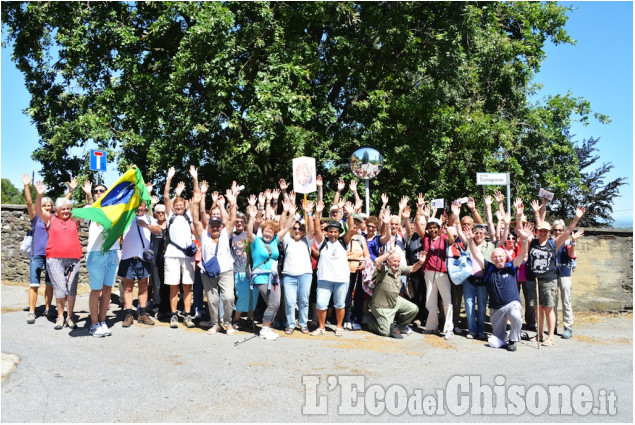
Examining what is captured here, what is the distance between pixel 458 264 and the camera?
8359 millimetres

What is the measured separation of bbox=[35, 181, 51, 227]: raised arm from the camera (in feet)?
24.0

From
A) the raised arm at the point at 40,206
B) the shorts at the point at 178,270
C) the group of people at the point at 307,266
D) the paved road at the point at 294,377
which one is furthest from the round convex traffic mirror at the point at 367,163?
the raised arm at the point at 40,206

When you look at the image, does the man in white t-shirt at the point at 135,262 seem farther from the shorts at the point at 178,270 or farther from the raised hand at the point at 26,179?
the raised hand at the point at 26,179

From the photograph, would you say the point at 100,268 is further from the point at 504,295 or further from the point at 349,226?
the point at 504,295

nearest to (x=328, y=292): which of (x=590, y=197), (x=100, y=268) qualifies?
(x=100, y=268)

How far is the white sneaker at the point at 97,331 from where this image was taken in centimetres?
753

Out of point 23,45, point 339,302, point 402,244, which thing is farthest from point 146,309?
point 23,45

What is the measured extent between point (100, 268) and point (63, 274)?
2.20 feet

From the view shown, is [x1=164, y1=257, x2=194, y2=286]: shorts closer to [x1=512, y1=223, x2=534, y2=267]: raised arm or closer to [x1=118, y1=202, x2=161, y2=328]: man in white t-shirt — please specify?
[x1=118, y1=202, x2=161, y2=328]: man in white t-shirt

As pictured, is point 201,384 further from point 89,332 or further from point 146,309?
point 146,309

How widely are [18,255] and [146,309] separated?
635 centimetres

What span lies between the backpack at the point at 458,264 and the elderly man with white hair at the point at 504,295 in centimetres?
33
